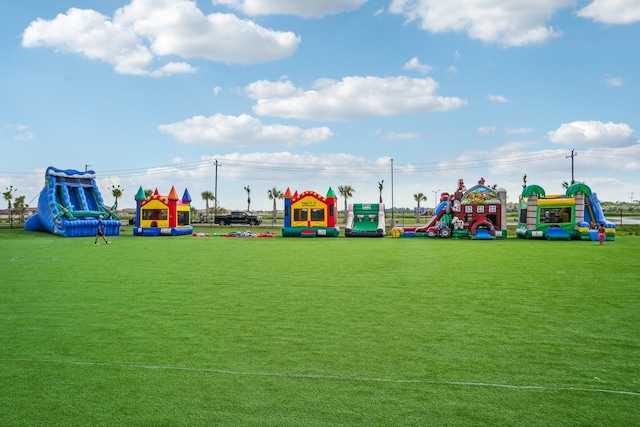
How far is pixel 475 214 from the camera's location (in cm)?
2528

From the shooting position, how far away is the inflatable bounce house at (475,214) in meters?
24.9

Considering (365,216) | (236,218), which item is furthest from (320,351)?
(236,218)

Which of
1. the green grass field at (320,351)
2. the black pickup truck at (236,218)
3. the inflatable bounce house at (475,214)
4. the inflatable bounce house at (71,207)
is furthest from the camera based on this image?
the black pickup truck at (236,218)

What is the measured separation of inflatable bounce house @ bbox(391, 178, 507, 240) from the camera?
2488cm

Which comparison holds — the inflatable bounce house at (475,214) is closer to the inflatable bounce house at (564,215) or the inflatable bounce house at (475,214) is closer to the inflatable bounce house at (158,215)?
the inflatable bounce house at (564,215)

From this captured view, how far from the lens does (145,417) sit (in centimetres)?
369

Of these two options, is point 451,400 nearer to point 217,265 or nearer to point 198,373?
point 198,373

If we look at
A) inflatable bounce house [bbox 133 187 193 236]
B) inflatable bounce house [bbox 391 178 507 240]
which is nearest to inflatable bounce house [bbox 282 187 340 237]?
inflatable bounce house [bbox 391 178 507 240]

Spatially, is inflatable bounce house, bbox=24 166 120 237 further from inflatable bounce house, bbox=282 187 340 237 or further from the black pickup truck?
the black pickup truck

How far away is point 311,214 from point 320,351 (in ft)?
76.8

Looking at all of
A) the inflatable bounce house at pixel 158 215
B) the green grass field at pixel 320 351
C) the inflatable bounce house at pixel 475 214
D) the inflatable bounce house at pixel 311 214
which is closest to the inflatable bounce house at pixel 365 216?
the inflatable bounce house at pixel 311 214

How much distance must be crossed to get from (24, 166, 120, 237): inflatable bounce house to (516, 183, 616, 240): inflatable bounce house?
81.3ft

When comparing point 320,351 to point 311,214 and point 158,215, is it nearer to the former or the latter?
point 311,214

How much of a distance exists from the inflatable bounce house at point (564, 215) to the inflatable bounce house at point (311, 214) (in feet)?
35.1
